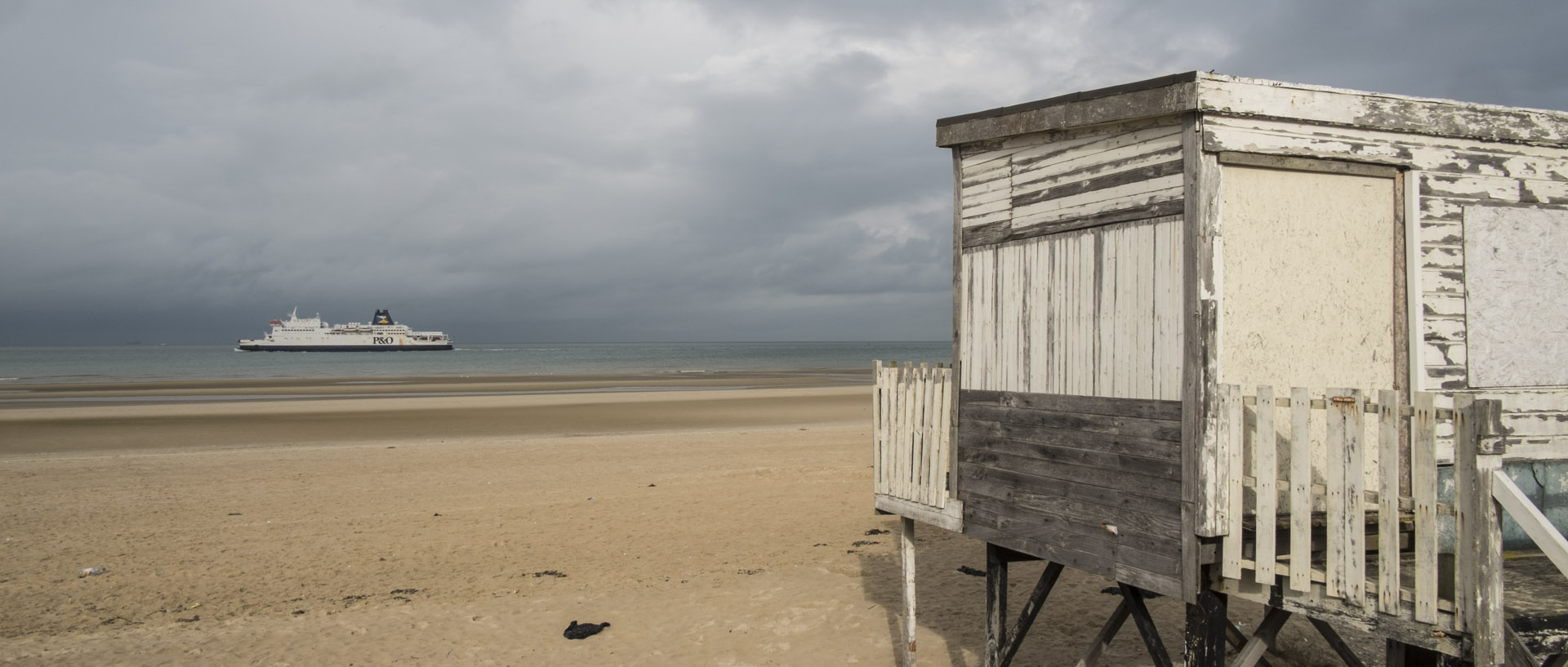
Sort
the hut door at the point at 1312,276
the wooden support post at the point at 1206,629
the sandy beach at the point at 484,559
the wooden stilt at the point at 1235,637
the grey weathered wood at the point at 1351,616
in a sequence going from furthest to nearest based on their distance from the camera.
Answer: the sandy beach at the point at 484,559 → the wooden stilt at the point at 1235,637 → the wooden support post at the point at 1206,629 → the hut door at the point at 1312,276 → the grey weathered wood at the point at 1351,616

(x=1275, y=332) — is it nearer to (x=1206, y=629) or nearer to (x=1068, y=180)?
(x=1068, y=180)

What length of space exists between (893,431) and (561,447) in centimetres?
1483

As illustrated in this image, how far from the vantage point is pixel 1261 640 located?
4.96 m

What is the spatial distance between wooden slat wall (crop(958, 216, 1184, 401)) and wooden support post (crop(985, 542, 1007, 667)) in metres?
1.40

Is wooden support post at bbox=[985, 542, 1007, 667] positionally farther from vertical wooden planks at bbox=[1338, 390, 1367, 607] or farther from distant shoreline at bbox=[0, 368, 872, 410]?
distant shoreline at bbox=[0, 368, 872, 410]

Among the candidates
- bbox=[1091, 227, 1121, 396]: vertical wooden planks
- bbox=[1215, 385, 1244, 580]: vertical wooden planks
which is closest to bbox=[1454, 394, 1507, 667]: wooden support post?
bbox=[1215, 385, 1244, 580]: vertical wooden planks

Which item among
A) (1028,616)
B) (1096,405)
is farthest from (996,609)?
(1096,405)

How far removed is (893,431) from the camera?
707 centimetres

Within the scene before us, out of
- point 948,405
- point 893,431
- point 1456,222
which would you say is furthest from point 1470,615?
point 893,431

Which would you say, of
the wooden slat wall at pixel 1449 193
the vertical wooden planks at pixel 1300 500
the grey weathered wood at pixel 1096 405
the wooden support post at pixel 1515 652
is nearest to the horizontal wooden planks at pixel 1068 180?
the wooden slat wall at pixel 1449 193

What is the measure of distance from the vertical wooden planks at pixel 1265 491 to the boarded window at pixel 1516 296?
164 cm

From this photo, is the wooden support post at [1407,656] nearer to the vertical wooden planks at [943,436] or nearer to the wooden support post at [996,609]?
the wooden support post at [996,609]

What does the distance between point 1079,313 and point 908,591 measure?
9.20 feet

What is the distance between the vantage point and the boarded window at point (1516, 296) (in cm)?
507
